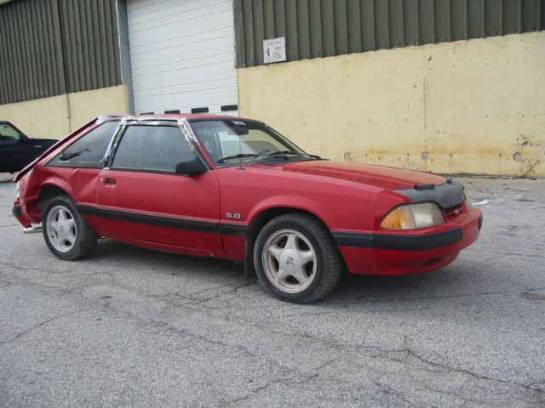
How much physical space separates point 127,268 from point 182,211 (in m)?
1.05

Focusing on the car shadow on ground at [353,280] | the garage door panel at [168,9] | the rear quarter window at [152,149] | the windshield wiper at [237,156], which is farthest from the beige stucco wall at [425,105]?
the rear quarter window at [152,149]

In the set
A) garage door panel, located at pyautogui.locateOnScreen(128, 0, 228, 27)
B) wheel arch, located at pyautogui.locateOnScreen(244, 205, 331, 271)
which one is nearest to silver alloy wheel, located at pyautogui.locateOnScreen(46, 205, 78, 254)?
wheel arch, located at pyautogui.locateOnScreen(244, 205, 331, 271)

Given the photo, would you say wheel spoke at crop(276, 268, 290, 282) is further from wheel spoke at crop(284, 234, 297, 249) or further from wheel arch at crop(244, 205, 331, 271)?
wheel arch at crop(244, 205, 331, 271)

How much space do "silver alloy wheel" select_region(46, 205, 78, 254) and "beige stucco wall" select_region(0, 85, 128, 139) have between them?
35.6 feet

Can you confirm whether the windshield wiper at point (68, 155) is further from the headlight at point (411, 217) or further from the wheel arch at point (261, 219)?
the headlight at point (411, 217)

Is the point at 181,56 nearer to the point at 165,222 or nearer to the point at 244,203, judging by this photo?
the point at 165,222

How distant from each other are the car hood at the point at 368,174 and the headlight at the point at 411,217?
0.18m

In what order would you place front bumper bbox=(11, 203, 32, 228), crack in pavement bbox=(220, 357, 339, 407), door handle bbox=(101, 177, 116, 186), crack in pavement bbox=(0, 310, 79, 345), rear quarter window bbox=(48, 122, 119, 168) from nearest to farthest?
crack in pavement bbox=(220, 357, 339, 407) → crack in pavement bbox=(0, 310, 79, 345) → door handle bbox=(101, 177, 116, 186) → rear quarter window bbox=(48, 122, 119, 168) → front bumper bbox=(11, 203, 32, 228)

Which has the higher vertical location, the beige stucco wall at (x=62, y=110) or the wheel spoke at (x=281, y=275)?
the beige stucco wall at (x=62, y=110)

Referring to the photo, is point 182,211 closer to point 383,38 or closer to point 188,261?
point 188,261

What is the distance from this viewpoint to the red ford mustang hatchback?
4.01 m

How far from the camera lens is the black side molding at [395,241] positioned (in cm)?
391

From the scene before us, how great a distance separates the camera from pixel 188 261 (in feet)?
18.5

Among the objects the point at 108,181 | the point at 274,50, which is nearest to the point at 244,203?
the point at 108,181
